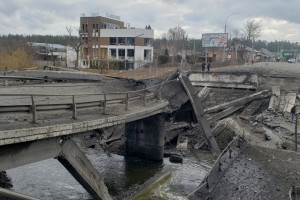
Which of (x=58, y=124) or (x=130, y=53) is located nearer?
(x=58, y=124)

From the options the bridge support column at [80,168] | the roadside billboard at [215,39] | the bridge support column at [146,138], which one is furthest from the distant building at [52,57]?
the bridge support column at [80,168]

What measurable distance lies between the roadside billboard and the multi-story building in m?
11.2

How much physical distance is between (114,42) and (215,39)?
2030cm

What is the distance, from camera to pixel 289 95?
1133 inches

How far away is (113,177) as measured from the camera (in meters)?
17.3

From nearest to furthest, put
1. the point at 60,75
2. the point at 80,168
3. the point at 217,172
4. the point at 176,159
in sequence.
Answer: the point at 80,168
the point at 217,172
the point at 60,75
the point at 176,159

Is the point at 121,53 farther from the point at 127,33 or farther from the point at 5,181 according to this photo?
the point at 5,181

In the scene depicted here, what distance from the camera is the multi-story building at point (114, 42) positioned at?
64188mm

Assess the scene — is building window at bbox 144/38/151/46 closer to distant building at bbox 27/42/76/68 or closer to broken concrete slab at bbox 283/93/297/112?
distant building at bbox 27/42/76/68

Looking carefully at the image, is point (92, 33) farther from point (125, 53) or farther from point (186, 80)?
point (186, 80)

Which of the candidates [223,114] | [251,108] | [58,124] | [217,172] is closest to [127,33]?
[251,108]

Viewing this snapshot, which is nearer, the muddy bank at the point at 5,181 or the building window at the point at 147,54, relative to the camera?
the muddy bank at the point at 5,181

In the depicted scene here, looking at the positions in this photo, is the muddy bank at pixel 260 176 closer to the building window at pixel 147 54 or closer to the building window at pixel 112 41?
the building window at pixel 147 54

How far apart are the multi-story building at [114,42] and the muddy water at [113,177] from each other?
4396 cm
